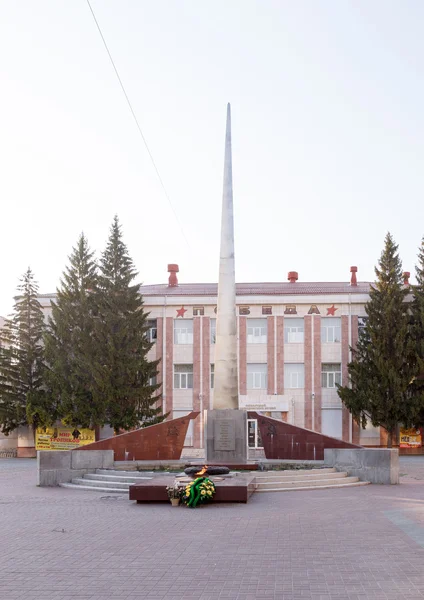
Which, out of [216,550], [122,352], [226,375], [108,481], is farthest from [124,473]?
[122,352]

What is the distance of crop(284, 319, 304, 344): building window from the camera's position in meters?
38.5

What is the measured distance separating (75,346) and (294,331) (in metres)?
10.8

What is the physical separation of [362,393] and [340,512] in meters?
24.1

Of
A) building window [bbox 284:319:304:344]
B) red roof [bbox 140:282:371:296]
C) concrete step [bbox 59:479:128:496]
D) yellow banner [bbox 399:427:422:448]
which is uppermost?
red roof [bbox 140:282:371:296]

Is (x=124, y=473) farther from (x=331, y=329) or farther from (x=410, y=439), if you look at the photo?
(x=410, y=439)

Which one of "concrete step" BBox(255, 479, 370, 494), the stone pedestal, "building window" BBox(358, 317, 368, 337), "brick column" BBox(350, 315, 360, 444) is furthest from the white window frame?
"concrete step" BBox(255, 479, 370, 494)

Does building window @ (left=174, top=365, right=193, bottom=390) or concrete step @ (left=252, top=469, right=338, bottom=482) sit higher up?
building window @ (left=174, top=365, right=193, bottom=390)

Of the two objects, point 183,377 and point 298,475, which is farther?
point 183,377

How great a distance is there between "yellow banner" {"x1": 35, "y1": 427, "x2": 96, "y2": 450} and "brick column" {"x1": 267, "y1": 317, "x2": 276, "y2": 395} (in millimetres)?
9144

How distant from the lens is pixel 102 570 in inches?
321

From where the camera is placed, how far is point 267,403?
38.0m

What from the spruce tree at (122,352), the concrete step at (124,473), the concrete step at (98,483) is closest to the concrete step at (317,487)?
the concrete step at (124,473)

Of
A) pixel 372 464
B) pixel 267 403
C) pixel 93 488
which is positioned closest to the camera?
pixel 93 488

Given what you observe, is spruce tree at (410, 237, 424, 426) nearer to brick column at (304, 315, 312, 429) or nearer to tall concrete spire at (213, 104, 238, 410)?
brick column at (304, 315, 312, 429)
